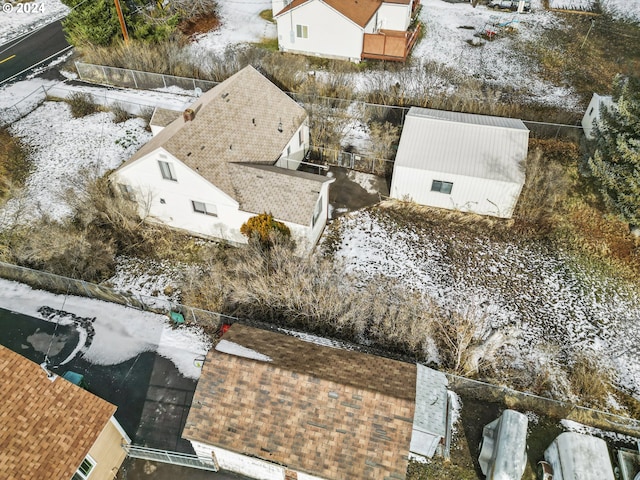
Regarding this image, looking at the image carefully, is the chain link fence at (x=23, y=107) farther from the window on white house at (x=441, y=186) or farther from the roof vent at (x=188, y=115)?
the window on white house at (x=441, y=186)

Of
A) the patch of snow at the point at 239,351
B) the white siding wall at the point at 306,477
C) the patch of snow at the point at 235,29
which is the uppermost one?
the patch of snow at the point at 235,29

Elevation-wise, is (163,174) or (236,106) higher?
(236,106)

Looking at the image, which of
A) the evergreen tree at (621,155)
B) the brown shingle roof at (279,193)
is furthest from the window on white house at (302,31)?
the evergreen tree at (621,155)

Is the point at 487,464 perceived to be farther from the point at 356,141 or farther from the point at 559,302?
the point at 356,141

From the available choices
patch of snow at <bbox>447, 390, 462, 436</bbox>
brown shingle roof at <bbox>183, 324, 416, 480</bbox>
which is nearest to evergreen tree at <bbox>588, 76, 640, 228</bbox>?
patch of snow at <bbox>447, 390, 462, 436</bbox>

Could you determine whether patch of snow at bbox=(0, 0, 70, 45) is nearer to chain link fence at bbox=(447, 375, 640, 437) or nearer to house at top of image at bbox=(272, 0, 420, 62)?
house at top of image at bbox=(272, 0, 420, 62)

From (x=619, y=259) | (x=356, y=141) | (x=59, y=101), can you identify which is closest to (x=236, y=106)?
(x=356, y=141)
